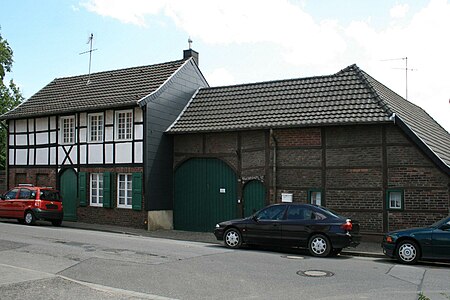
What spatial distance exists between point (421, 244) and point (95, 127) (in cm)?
1503

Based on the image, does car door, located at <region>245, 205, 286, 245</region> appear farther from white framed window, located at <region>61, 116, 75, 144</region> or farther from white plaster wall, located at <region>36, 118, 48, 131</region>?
white plaster wall, located at <region>36, 118, 48, 131</region>

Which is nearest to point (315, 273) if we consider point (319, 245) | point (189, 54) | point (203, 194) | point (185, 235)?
point (319, 245)

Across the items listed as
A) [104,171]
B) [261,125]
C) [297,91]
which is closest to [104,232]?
[104,171]

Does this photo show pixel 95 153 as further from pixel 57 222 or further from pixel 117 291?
pixel 117 291

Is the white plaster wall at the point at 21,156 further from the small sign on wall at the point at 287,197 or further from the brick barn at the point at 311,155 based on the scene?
the small sign on wall at the point at 287,197

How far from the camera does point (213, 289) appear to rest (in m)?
8.66

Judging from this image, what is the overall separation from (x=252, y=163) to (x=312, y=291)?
10.4 metres

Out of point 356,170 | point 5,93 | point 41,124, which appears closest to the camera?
point 356,170

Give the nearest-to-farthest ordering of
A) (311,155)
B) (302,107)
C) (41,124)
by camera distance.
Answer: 1. (311,155)
2. (302,107)
3. (41,124)

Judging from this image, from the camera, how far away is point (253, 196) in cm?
1873

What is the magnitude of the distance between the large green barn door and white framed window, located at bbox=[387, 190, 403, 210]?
5.88m

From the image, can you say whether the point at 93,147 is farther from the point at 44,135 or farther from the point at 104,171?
the point at 44,135

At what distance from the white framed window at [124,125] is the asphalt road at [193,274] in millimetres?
7259

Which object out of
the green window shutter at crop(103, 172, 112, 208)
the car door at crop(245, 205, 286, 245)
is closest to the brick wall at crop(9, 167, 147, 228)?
the green window shutter at crop(103, 172, 112, 208)
